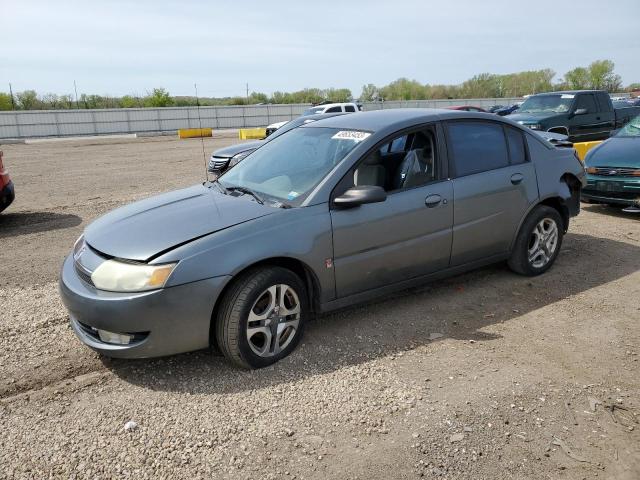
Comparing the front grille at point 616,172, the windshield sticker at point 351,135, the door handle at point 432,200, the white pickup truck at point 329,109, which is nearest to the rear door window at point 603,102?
the front grille at point 616,172

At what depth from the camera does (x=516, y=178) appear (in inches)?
194

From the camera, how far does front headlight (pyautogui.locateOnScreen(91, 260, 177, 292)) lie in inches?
127

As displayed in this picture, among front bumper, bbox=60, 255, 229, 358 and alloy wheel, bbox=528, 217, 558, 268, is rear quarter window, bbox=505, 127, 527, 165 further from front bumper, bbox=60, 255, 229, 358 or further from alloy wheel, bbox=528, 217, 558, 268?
front bumper, bbox=60, 255, 229, 358

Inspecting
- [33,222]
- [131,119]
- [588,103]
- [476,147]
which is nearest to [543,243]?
[476,147]

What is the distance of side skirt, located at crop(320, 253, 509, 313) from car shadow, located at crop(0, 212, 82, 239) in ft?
18.4

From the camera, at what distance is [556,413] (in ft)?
10.1

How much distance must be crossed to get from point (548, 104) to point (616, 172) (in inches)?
257

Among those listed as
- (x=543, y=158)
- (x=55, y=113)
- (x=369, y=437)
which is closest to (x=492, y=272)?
(x=543, y=158)

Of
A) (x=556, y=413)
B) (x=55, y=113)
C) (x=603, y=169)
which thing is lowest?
(x=556, y=413)

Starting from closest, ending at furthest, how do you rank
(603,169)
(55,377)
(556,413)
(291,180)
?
(556,413), (55,377), (291,180), (603,169)

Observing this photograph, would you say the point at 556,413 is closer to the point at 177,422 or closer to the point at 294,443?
the point at 294,443

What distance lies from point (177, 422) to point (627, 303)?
390 centimetres

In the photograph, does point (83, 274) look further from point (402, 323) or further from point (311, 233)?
point (402, 323)

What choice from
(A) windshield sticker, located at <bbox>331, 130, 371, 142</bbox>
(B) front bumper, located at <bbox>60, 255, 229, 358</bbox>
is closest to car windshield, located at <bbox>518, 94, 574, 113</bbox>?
(A) windshield sticker, located at <bbox>331, 130, 371, 142</bbox>
